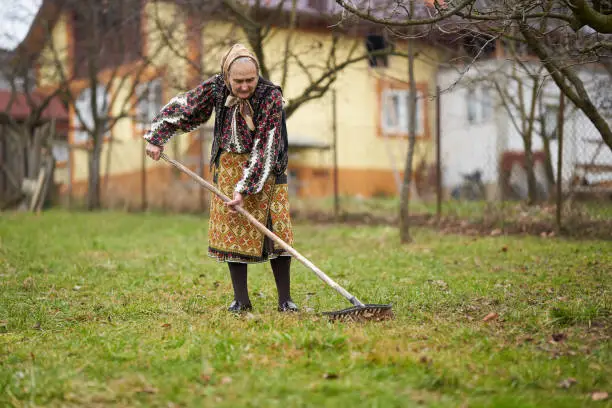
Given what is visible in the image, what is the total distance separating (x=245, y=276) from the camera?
5.53 metres

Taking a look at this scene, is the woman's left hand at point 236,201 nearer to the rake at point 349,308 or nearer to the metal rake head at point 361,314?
the rake at point 349,308

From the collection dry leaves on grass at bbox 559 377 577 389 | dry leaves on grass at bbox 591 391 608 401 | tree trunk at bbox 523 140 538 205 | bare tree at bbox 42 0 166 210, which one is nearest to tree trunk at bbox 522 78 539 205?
tree trunk at bbox 523 140 538 205

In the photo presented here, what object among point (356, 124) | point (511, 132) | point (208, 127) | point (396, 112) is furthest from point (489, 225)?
point (396, 112)

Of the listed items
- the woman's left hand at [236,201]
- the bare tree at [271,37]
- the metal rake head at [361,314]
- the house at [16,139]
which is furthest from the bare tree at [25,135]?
the metal rake head at [361,314]

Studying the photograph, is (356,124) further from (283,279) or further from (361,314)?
(361,314)

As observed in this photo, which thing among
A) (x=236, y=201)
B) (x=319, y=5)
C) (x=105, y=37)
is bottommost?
(x=236, y=201)

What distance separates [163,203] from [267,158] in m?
13.0

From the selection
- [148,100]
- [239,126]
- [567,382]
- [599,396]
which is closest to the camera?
[599,396]

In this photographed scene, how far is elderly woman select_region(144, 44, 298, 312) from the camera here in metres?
5.24

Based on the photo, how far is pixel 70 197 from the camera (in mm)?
20688

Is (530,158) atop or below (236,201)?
atop

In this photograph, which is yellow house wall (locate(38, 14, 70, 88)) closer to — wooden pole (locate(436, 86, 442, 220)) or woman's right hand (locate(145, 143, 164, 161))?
wooden pole (locate(436, 86, 442, 220))

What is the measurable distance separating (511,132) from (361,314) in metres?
18.2

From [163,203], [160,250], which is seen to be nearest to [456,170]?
[163,203]
